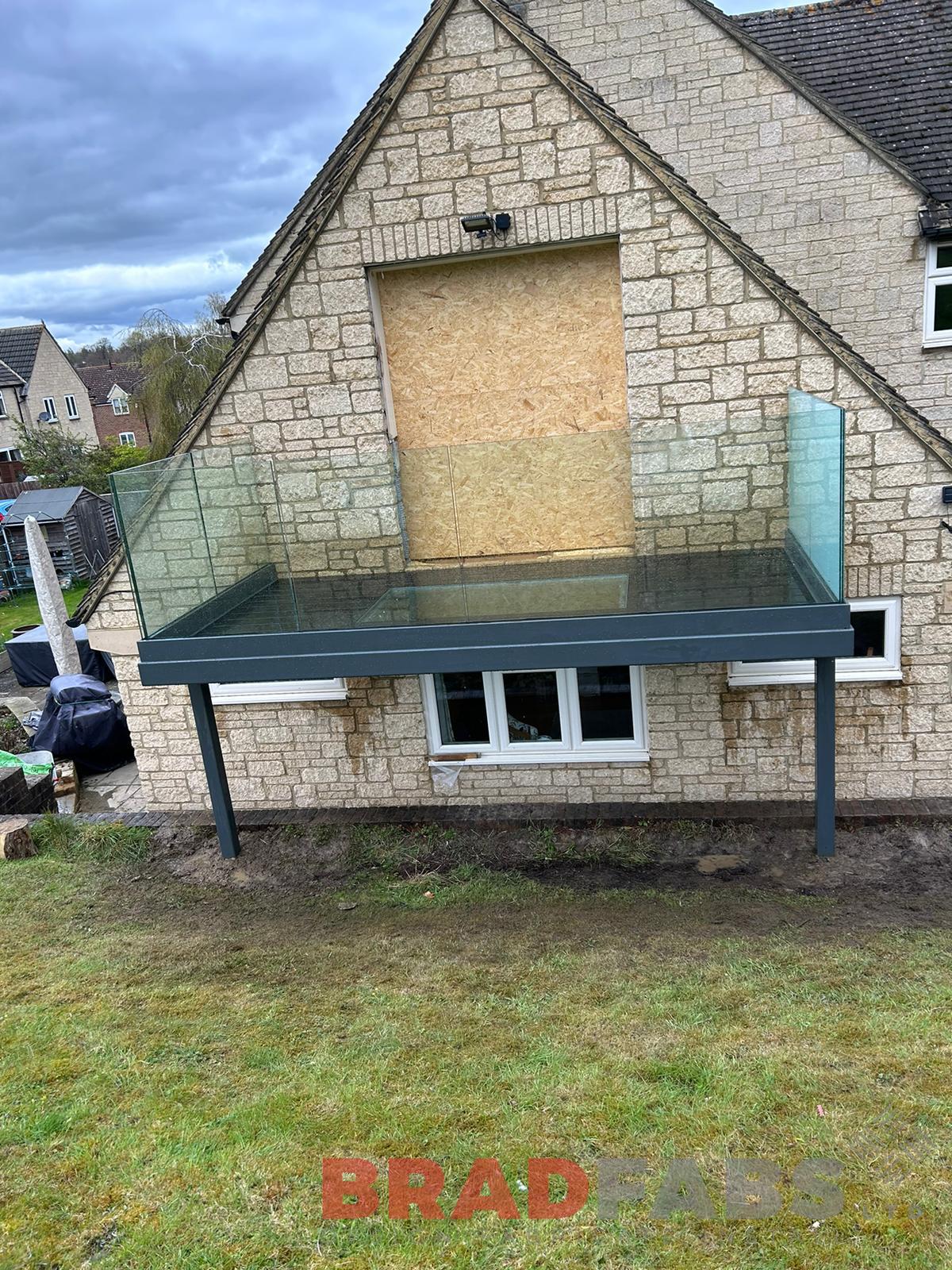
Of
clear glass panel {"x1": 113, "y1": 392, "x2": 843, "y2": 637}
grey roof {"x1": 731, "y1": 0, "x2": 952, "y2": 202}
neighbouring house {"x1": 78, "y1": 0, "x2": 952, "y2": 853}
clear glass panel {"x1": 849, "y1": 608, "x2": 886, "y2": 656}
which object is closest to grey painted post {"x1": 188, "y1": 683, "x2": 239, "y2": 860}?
neighbouring house {"x1": 78, "y1": 0, "x2": 952, "y2": 853}

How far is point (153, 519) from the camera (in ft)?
26.3

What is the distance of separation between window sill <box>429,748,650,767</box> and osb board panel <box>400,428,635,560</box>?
2.00 metres

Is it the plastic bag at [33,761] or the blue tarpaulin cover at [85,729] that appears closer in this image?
the plastic bag at [33,761]

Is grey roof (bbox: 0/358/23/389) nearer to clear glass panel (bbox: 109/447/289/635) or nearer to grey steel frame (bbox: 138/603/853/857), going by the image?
clear glass panel (bbox: 109/447/289/635)

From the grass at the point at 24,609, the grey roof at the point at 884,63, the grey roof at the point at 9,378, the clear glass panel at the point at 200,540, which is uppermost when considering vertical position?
the grey roof at the point at 884,63

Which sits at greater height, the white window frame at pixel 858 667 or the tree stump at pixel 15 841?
the white window frame at pixel 858 667

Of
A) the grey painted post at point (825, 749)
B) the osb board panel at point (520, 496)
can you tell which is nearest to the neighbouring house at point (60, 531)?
the osb board panel at point (520, 496)

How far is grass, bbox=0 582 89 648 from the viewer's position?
87.6 ft

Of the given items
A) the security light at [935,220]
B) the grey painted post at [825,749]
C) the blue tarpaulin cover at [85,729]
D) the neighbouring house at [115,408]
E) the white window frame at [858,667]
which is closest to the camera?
the grey painted post at [825,749]

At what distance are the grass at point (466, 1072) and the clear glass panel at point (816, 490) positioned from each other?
2607 mm

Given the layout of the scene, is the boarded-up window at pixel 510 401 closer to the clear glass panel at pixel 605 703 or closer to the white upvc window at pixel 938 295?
the clear glass panel at pixel 605 703

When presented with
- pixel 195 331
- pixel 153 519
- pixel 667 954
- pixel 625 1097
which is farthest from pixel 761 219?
pixel 195 331

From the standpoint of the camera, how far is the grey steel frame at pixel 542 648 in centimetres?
682

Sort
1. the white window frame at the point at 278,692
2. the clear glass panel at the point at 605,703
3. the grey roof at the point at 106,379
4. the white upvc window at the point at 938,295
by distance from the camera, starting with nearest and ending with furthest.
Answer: the clear glass panel at the point at 605,703 → the white window frame at the point at 278,692 → the white upvc window at the point at 938,295 → the grey roof at the point at 106,379
